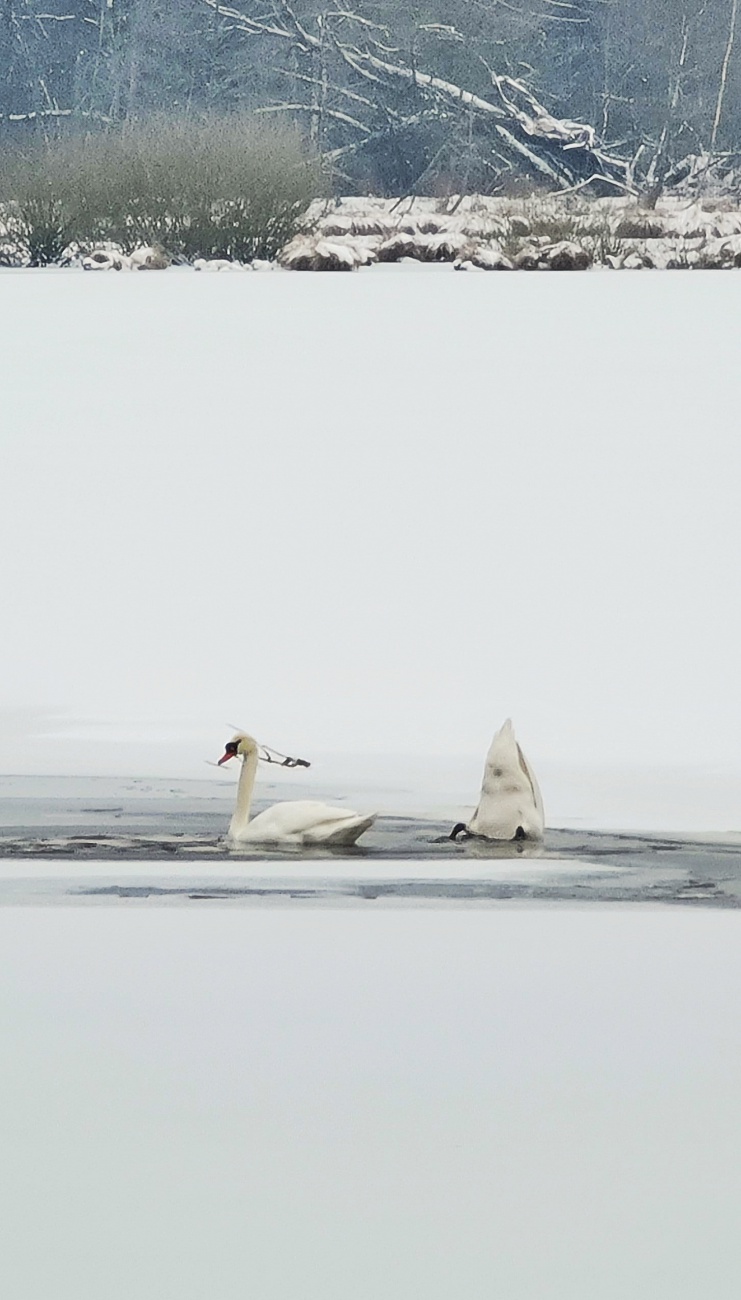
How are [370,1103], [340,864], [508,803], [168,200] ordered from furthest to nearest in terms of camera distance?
[168,200] → [508,803] → [340,864] → [370,1103]

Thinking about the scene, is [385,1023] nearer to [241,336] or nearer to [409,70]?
[241,336]

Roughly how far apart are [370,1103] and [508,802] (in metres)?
1.67

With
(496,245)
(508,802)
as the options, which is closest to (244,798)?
(508,802)

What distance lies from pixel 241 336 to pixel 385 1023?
40.9ft

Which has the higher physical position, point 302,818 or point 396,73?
point 396,73

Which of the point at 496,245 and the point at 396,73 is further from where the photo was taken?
the point at 396,73

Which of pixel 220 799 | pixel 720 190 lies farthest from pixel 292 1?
pixel 220 799

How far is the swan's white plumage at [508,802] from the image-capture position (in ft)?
15.6

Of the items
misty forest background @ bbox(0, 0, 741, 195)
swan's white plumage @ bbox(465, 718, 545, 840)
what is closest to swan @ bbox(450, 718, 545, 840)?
swan's white plumage @ bbox(465, 718, 545, 840)

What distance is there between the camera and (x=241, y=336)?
15.7m

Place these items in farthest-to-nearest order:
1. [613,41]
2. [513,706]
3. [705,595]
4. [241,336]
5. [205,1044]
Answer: [613,41] → [241,336] → [705,595] → [513,706] → [205,1044]

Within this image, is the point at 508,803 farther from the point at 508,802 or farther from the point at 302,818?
the point at 302,818

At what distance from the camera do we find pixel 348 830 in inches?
185

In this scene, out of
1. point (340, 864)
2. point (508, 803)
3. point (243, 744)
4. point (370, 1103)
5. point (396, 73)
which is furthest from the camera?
point (396, 73)
